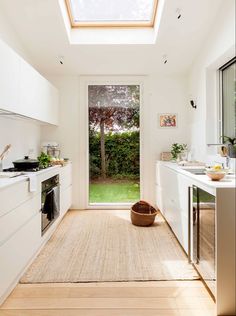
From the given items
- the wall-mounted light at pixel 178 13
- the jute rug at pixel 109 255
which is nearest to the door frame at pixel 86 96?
the jute rug at pixel 109 255

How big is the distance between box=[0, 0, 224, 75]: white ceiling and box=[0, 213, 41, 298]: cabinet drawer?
236cm

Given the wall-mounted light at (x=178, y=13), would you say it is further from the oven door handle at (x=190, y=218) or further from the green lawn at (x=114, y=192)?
the green lawn at (x=114, y=192)

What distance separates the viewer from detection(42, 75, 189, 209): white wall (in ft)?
15.5

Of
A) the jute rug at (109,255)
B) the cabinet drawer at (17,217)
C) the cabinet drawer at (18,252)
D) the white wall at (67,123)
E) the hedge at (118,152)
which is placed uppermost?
the white wall at (67,123)

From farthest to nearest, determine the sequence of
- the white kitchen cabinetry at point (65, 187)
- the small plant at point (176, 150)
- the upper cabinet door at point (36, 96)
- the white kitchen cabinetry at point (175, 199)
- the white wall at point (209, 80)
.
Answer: the small plant at point (176, 150)
the white kitchen cabinetry at point (65, 187)
the upper cabinet door at point (36, 96)
the white wall at point (209, 80)
the white kitchen cabinetry at point (175, 199)

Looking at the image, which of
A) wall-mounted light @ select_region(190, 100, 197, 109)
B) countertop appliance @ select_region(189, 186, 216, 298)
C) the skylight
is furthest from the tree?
countertop appliance @ select_region(189, 186, 216, 298)

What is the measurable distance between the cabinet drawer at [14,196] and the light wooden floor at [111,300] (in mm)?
676

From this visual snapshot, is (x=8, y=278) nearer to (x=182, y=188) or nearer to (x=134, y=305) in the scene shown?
(x=134, y=305)

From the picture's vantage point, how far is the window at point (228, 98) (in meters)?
3.10

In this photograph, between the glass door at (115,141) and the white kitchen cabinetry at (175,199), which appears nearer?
the white kitchen cabinetry at (175,199)

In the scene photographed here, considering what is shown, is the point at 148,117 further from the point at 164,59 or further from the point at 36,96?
the point at 36,96

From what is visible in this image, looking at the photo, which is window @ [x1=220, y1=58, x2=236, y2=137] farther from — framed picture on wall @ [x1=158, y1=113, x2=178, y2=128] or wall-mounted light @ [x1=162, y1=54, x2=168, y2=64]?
framed picture on wall @ [x1=158, y1=113, x2=178, y2=128]

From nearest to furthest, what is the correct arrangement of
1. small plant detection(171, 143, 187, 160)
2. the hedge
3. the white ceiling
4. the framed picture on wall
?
the white ceiling, small plant detection(171, 143, 187, 160), the framed picture on wall, the hedge

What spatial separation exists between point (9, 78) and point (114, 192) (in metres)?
2.81
